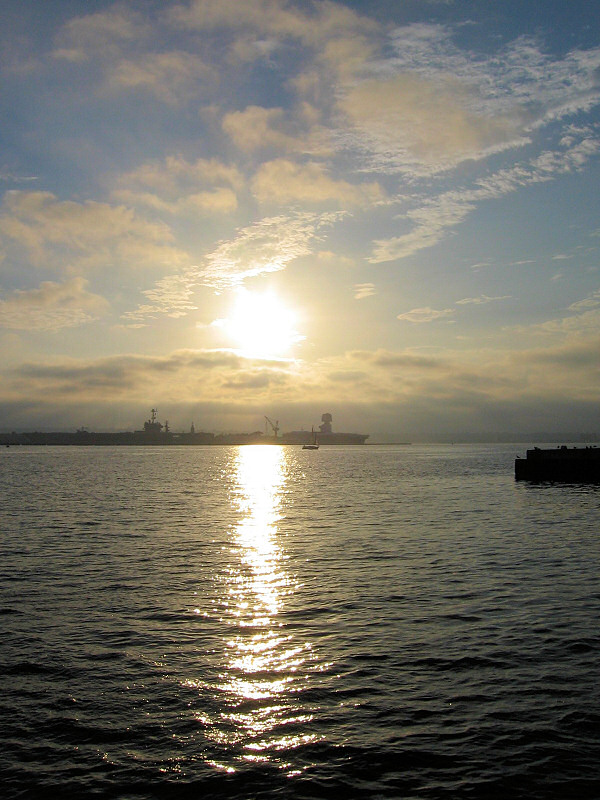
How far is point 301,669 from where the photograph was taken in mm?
16594

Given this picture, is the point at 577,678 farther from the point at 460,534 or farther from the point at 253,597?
the point at 460,534

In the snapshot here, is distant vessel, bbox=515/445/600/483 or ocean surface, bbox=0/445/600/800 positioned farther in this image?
distant vessel, bbox=515/445/600/483

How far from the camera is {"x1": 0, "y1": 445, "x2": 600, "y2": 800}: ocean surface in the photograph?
37.9 ft

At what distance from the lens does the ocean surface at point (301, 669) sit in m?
11.5

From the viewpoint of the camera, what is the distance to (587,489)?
3014 inches

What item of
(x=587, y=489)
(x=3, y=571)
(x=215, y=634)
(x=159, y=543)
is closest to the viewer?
(x=215, y=634)

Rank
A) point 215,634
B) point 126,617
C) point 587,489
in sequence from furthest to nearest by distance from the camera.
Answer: point 587,489 < point 126,617 < point 215,634

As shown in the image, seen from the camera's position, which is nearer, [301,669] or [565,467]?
[301,669]

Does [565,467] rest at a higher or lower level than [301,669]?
higher

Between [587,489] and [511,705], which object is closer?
[511,705]

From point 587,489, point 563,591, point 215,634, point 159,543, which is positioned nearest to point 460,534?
point 563,591

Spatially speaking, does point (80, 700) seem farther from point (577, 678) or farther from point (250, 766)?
point (577, 678)

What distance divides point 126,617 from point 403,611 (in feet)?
31.5

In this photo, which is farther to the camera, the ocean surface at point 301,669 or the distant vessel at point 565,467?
the distant vessel at point 565,467
